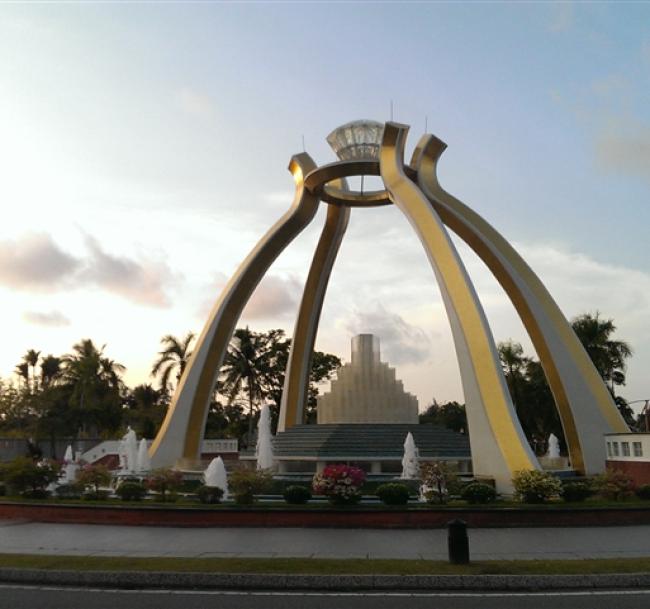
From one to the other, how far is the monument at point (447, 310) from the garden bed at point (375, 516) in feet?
9.77

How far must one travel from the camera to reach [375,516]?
12.8 metres

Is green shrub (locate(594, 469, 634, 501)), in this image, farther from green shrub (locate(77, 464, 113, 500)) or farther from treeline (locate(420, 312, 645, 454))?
treeline (locate(420, 312, 645, 454))

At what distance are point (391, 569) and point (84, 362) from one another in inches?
1621

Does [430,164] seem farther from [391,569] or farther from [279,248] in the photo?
[391,569]

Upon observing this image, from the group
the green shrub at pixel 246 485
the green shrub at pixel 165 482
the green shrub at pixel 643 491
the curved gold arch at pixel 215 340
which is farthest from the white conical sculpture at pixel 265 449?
the green shrub at pixel 643 491

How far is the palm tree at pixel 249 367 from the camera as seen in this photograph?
46219mm

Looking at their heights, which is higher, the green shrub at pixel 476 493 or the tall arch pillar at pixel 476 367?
the tall arch pillar at pixel 476 367

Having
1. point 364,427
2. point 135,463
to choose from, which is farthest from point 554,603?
point 135,463

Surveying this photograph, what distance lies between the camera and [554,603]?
24.0 ft

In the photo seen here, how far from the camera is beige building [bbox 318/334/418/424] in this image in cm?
2445

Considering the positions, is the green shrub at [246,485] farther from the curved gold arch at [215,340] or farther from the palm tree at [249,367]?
the palm tree at [249,367]

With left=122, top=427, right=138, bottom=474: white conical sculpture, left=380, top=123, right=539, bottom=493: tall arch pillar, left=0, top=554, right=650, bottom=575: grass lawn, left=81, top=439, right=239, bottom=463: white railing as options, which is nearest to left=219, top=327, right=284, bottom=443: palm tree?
left=81, top=439, right=239, bottom=463: white railing

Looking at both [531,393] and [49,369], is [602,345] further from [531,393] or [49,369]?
[49,369]

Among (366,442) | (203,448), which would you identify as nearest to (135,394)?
(203,448)
